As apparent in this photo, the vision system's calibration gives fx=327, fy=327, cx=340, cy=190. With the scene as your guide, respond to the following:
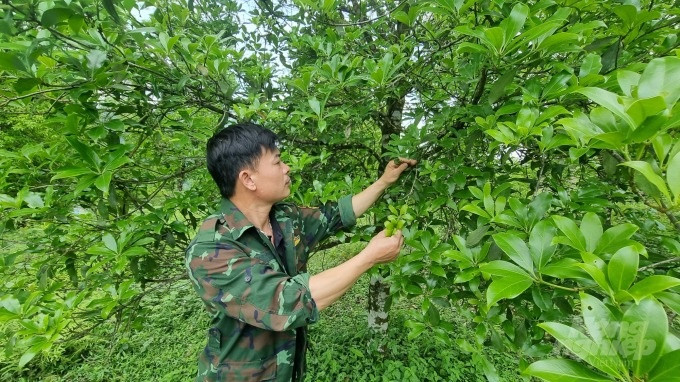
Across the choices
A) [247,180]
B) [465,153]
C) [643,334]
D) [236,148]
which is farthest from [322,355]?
[643,334]

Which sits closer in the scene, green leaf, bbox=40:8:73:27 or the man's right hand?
green leaf, bbox=40:8:73:27

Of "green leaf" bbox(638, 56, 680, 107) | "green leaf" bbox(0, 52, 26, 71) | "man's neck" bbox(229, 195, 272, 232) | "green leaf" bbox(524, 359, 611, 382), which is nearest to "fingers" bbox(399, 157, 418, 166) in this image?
"man's neck" bbox(229, 195, 272, 232)

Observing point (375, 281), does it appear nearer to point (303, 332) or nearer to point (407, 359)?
point (407, 359)

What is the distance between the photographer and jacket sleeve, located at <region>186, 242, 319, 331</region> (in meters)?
1.22

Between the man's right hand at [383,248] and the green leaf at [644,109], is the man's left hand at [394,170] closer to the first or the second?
the man's right hand at [383,248]

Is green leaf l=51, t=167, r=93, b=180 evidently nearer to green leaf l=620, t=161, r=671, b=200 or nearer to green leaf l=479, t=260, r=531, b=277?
green leaf l=479, t=260, r=531, b=277

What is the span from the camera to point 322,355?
3.52 meters

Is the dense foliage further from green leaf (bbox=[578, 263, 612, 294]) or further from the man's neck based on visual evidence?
the man's neck

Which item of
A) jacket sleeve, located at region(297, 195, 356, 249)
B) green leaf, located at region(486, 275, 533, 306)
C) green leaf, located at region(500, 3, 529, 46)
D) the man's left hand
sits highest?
green leaf, located at region(500, 3, 529, 46)

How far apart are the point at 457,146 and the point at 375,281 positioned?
1957 mm

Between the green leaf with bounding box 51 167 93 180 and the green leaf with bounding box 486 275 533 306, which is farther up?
the green leaf with bounding box 51 167 93 180

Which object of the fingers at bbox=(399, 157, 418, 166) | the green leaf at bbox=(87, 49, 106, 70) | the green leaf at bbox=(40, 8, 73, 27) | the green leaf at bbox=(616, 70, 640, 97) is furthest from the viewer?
the fingers at bbox=(399, 157, 418, 166)

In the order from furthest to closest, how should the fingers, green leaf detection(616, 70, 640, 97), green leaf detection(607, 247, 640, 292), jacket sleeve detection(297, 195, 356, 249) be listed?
jacket sleeve detection(297, 195, 356, 249) < the fingers < green leaf detection(616, 70, 640, 97) < green leaf detection(607, 247, 640, 292)

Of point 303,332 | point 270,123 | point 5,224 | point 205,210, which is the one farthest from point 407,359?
point 5,224
